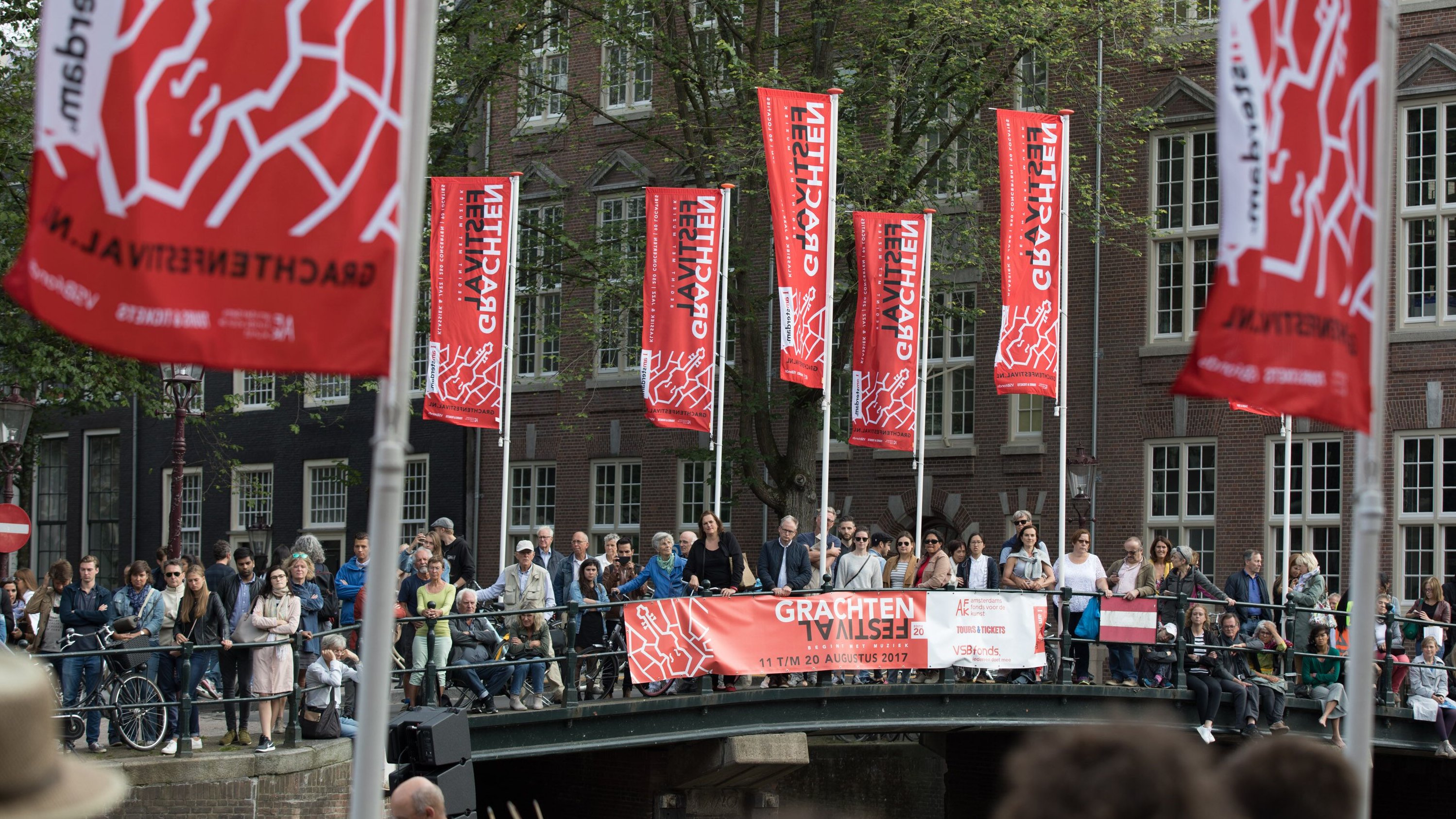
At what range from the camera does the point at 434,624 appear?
16.7 metres

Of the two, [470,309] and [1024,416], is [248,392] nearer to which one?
[1024,416]

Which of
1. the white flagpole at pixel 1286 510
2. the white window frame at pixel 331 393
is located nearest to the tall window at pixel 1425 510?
the white flagpole at pixel 1286 510

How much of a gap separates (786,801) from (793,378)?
6087 millimetres

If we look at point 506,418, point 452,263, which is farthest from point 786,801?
point 452,263

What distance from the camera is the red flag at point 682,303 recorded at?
2003 cm

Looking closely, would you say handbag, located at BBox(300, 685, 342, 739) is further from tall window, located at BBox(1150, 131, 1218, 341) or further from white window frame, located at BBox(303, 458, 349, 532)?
white window frame, located at BBox(303, 458, 349, 532)

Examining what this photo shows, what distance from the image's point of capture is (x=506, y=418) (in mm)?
22578

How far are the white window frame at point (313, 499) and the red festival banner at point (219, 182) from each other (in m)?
31.6

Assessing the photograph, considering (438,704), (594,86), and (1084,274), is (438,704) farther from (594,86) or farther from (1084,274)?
(594,86)

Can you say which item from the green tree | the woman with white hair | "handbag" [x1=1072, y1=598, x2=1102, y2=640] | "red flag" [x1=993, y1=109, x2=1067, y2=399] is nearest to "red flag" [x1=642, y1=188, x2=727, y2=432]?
"red flag" [x1=993, y1=109, x2=1067, y2=399]

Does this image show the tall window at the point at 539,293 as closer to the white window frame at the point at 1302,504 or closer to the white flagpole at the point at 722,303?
the white flagpole at the point at 722,303

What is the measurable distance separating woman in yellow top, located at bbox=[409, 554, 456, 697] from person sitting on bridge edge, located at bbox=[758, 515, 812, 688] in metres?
3.09

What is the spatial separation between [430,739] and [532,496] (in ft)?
70.3

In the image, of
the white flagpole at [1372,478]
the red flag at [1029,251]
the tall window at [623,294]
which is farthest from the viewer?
the tall window at [623,294]
